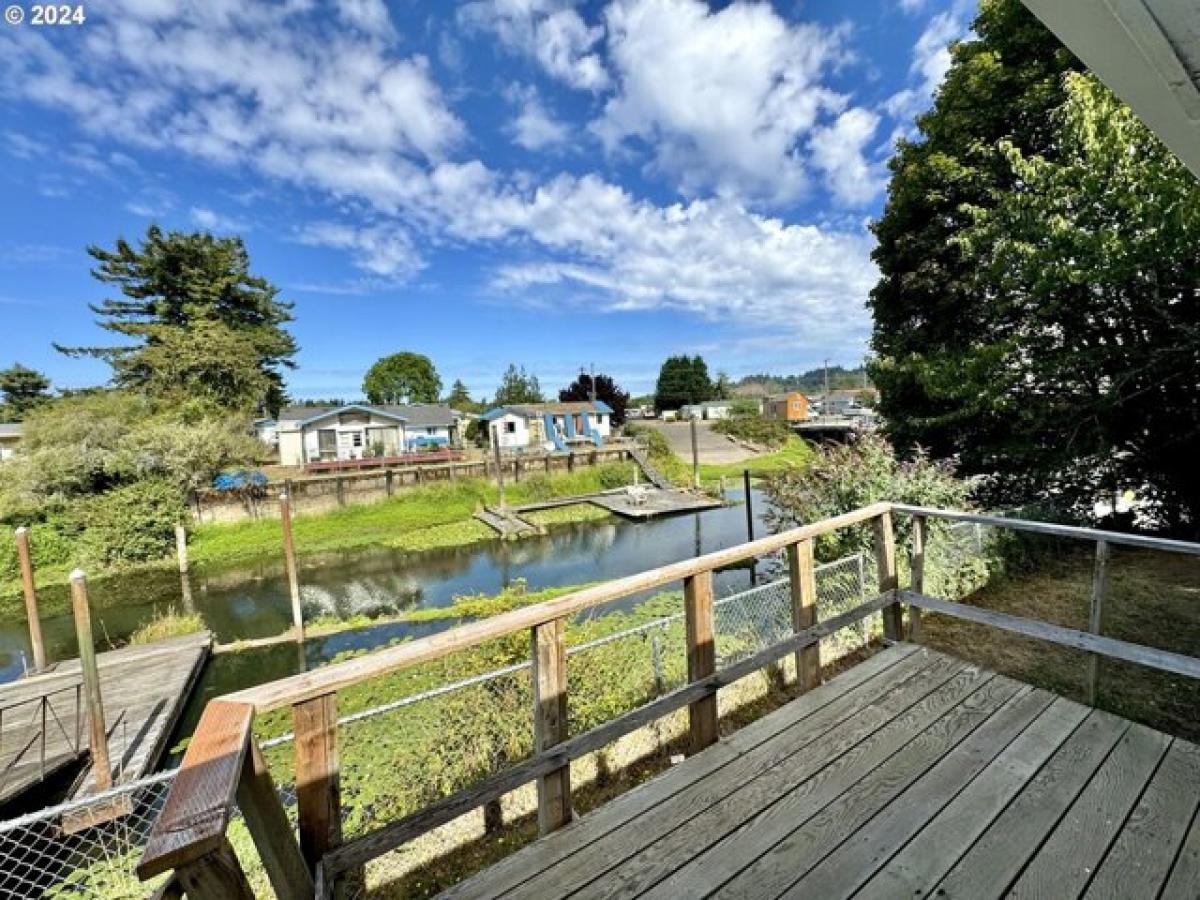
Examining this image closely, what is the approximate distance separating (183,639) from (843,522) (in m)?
10.4

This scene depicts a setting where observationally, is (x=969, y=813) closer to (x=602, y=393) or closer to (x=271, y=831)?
(x=271, y=831)

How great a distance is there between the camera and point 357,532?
1681 cm

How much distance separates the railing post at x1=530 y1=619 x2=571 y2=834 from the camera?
1704mm

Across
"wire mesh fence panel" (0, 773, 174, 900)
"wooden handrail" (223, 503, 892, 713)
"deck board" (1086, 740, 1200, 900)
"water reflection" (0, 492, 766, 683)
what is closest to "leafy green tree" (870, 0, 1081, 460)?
"water reflection" (0, 492, 766, 683)

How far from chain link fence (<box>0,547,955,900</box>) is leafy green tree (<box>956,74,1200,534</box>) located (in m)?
2.24

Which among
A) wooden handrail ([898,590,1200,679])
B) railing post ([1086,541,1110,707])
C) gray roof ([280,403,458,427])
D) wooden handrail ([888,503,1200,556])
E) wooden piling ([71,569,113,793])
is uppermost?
gray roof ([280,403,458,427])

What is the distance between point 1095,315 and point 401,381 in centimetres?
5040

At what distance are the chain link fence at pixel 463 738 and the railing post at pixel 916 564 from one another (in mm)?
624

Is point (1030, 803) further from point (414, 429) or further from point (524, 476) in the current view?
point (414, 429)

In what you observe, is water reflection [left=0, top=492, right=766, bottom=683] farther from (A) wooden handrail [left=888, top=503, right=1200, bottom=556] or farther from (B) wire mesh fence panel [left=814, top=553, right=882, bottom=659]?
(A) wooden handrail [left=888, top=503, right=1200, bottom=556]

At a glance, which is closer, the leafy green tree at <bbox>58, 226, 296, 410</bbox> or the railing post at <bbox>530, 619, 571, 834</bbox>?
the railing post at <bbox>530, 619, 571, 834</bbox>

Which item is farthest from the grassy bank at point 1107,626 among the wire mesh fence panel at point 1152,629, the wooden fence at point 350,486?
the wooden fence at point 350,486

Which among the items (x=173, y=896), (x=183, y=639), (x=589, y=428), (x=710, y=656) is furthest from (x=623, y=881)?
(x=589, y=428)

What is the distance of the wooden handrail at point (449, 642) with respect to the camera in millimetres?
1272
